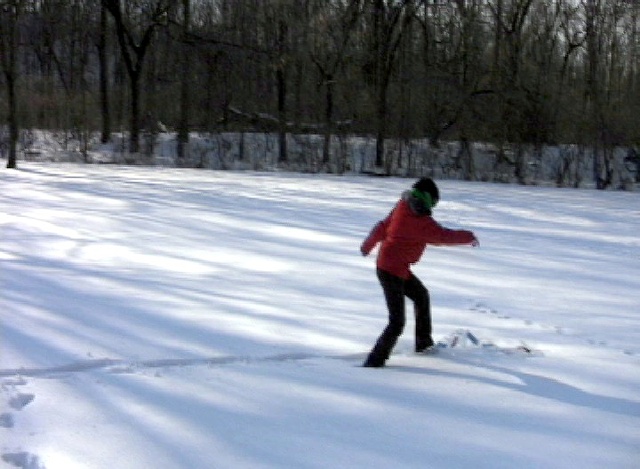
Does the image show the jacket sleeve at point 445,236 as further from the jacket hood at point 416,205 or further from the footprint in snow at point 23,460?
the footprint in snow at point 23,460

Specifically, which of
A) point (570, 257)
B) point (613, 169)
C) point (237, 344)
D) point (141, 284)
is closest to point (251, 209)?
point (570, 257)

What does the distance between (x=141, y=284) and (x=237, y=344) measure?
2.32 meters

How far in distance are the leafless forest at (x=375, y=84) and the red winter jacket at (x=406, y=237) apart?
82.4ft

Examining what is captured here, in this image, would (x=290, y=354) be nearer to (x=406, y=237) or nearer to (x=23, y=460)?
(x=406, y=237)

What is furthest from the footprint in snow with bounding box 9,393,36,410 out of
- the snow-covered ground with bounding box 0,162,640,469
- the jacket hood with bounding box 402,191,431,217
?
the jacket hood with bounding box 402,191,431,217

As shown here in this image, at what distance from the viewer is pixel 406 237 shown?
5766mm

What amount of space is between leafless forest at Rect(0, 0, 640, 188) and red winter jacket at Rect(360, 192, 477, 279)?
25124 mm

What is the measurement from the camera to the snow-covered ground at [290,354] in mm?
4191

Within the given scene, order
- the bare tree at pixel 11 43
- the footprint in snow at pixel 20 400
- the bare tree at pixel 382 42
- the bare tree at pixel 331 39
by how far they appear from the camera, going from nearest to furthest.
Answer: the footprint in snow at pixel 20 400 → the bare tree at pixel 11 43 → the bare tree at pixel 331 39 → the bare tree at pixel 382 42

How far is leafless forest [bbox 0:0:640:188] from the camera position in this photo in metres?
32.6

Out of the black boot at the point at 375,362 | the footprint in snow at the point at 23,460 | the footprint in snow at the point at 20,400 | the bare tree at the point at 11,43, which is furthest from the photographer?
the bare tree at the point at 11,43

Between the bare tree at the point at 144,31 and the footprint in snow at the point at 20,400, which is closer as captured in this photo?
the footprint in snow at the point at 20,400

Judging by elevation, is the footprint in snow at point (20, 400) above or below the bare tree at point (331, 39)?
below

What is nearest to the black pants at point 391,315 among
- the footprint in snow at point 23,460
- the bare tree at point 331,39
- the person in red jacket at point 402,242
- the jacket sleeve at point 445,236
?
the person in red jacket at point 402,242
